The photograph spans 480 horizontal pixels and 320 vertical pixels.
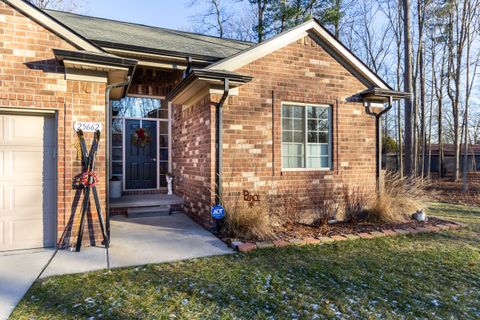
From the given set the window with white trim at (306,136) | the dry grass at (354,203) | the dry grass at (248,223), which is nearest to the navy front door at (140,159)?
the dry grass at (248,223)

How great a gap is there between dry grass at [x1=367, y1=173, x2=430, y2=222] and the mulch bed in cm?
24

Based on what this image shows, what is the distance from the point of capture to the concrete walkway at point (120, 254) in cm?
359

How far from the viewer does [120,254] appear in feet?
15.0

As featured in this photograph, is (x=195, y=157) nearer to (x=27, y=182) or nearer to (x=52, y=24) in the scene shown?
(x=27, y=182)

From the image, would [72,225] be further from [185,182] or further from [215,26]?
[215,26]

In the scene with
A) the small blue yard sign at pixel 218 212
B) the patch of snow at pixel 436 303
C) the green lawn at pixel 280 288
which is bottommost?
Result: the patch of snow at pixel 436 303

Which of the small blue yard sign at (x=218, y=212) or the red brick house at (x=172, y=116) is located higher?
the red brick house at (x=172, y=116)

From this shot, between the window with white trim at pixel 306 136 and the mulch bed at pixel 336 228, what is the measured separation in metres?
1.40

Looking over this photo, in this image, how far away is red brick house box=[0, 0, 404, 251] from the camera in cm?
462

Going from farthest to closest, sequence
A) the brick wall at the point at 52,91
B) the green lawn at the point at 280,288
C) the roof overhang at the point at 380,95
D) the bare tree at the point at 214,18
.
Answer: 1. the bare tree at the point at 214,18
2. the roof overhang at the point at 380,95
3. the brick wall at the point at 52,91
4. the green lawn at the point at 280,288

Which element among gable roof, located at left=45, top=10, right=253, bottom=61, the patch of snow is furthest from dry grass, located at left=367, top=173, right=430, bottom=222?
gable roof, located at left=45, top=10, right=253, bottom=61

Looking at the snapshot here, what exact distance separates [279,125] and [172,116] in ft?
11.7

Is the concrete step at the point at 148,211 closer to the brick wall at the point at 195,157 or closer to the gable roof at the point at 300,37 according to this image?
the brick wall at the point at 195,157

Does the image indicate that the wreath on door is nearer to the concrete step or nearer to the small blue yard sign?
the concrete step
